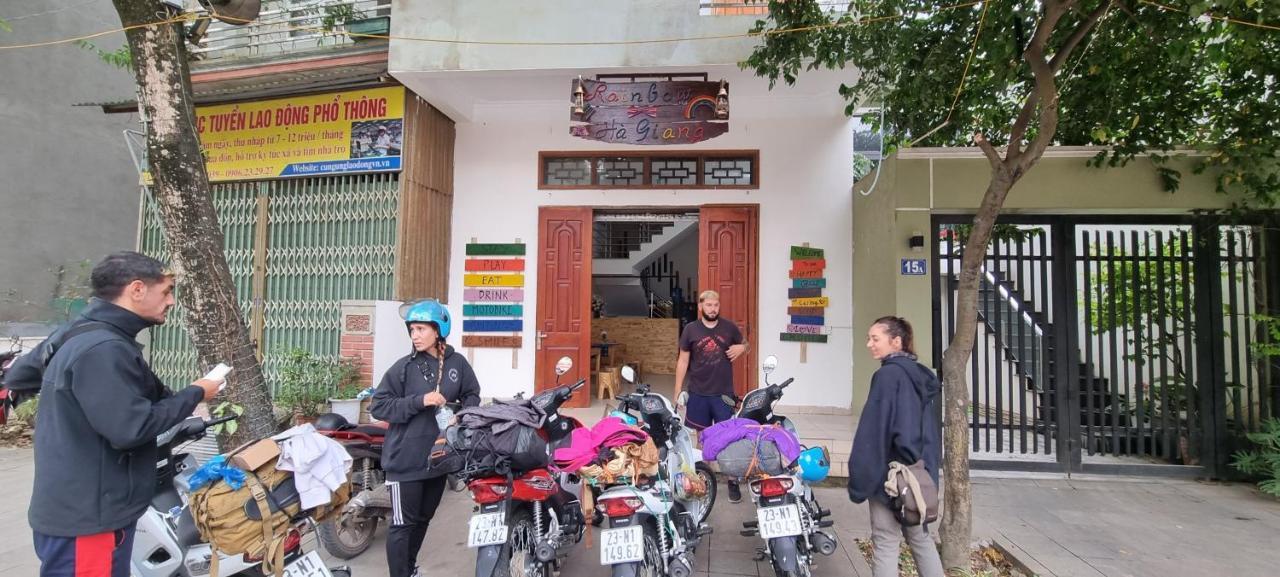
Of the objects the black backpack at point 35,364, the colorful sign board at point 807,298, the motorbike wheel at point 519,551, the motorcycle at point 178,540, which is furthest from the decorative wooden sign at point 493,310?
the black backpack at point 35,364

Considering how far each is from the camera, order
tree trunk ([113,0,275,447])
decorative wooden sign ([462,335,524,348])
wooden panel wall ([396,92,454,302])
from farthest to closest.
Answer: decorative wooden sign ([462,335,524,348]) → wooden panel wall ([396,92,454,302]) → tree trunk ([113,0,275,447])

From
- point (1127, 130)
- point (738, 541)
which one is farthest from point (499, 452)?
point (1127, 130)

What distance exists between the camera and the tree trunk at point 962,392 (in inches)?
131

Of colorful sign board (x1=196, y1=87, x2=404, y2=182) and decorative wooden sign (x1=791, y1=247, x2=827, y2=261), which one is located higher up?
Result: colorful sign board (x1=196, y1=87, x2=404, y2=182)

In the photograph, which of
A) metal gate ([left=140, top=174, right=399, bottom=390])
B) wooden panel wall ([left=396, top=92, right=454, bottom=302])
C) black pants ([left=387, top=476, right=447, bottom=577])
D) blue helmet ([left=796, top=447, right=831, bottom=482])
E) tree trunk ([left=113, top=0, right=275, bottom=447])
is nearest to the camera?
black pants ([left=387, top=476, right=447, bottom=577])

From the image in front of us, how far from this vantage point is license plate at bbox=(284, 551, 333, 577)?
2.35 m

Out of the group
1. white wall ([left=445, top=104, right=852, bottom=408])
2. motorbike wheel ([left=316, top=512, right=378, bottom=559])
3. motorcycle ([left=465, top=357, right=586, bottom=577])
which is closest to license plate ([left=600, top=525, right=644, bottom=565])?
motorcycle ([left=465, top=357, right=586, bottom=577])

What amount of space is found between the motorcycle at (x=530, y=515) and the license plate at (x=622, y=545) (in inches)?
11.1

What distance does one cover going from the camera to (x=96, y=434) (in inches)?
76.5

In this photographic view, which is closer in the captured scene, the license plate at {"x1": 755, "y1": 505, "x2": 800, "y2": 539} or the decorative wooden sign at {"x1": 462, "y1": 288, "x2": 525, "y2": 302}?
the license plate at {"x1": 755, "y1": 505, "x2": 800, "y2": 539}

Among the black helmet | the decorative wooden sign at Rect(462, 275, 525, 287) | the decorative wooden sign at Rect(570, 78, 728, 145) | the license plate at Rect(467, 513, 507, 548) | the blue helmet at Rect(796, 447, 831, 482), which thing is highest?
the decorative wooden sign at Rect(570, 78, 728, 145)

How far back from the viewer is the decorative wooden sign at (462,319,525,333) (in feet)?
22.1

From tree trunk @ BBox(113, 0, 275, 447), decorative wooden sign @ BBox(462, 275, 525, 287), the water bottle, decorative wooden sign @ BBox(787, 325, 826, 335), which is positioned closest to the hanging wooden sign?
A: decorative wooden sign @ BBox(787, 325, 826, 335)

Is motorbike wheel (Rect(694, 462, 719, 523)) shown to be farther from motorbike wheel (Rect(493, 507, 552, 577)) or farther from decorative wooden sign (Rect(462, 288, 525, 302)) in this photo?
decorative wooden sign (Rect(462, 288, 525, 302))
